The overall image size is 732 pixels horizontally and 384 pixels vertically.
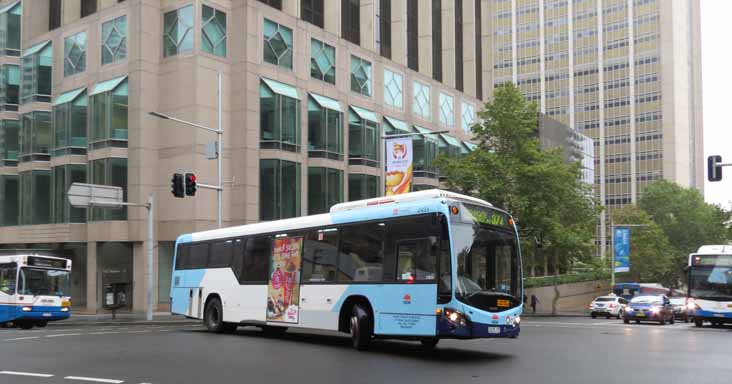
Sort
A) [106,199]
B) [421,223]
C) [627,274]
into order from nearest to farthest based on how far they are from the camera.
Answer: [421,223] → [106,199] → [627,274]

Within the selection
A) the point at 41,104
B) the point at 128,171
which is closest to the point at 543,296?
the point at 128,171

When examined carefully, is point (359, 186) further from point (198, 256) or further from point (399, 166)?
point (198, 256)

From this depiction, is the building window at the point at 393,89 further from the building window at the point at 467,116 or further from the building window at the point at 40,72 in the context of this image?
the building window at the point at 40,72

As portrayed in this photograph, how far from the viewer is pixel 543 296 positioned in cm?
5453

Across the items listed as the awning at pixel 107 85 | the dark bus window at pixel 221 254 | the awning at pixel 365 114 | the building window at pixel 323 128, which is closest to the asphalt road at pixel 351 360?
the dark bus window at pixel 221 254

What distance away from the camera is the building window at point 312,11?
47.8m

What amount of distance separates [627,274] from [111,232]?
64579 millimetres

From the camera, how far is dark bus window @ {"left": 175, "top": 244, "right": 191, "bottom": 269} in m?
24.1

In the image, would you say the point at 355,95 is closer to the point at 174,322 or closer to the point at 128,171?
the point at 128,171

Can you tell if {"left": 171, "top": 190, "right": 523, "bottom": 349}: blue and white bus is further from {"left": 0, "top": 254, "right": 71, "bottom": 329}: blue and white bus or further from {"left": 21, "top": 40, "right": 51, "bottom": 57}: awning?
{"left": 21, "top": 40, "right": 51, "bottom": 57}: awning

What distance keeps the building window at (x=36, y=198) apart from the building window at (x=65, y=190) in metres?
1.66

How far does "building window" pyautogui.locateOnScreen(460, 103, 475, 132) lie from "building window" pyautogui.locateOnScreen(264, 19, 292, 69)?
2150cm

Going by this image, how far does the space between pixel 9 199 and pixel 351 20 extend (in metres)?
25.6

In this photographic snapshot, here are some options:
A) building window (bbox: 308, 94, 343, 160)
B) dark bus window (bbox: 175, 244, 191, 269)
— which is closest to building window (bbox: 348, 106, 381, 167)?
building window (bbox: 308, 94, 343, 160)
